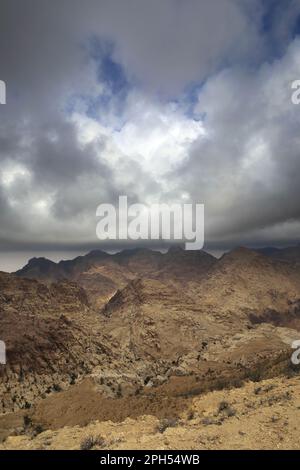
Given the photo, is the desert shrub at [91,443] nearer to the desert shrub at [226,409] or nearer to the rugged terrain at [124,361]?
the rugged terrain at [124,361]

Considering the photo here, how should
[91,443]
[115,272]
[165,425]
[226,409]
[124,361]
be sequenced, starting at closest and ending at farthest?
[91,443], [165,425], [226,409], [124,361], [115,272]

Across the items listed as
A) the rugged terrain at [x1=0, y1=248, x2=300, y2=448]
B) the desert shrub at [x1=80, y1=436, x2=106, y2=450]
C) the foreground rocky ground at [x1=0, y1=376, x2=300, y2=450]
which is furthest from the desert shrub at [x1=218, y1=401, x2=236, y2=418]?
the desert shrub at [x1=80, y1=436, x2=106, y2=450]

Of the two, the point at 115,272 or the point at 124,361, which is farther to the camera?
the point at 115,272

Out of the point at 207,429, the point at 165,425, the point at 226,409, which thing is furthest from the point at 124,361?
the point at 207,429

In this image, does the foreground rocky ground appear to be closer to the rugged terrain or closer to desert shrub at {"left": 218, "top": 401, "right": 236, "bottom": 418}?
desert shrub at {"left": 218, "top": 401, "right": 236, "bottom": 418}

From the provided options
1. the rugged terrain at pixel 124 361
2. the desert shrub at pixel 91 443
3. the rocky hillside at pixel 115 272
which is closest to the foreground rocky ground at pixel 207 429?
the desert shrub at pixel 91 443

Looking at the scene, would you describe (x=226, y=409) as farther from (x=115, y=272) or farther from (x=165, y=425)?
(x=115, y=272)

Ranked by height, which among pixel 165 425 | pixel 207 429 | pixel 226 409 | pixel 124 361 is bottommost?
pixel 124 361
